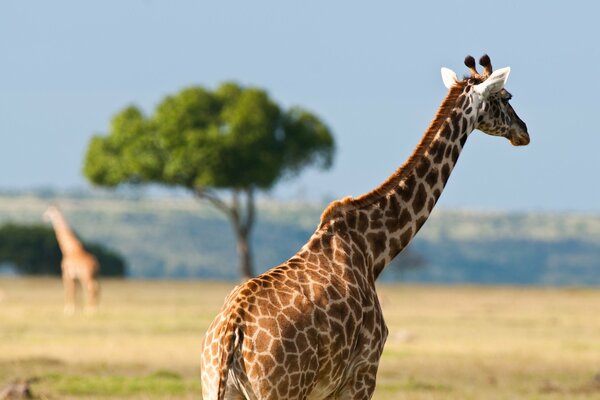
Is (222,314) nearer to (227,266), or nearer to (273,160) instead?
(273,160)

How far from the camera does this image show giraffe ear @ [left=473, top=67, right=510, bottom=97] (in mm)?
10836

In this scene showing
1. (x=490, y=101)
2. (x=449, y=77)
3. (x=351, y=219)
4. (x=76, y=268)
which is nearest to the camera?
(x=351, y=219)

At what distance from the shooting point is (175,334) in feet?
98.7

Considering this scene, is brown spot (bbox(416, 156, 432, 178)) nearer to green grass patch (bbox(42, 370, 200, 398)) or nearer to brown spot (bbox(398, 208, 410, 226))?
brown spot (bbox(398, 208, 410, 226))

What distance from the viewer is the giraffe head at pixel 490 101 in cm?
1098

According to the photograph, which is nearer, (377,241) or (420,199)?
A: (377,241)

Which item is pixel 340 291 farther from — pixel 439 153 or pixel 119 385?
pixel 119 385

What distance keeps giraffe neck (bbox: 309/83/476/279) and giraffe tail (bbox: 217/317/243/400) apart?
4.41 ft

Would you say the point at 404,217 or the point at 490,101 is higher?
the point at 490,101

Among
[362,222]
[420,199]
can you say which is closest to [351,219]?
[362,222]

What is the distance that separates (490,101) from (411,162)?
820 mm

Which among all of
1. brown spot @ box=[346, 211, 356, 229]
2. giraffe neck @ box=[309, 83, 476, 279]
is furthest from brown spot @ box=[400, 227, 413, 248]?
brown spot @ box=[346, 211, 356, 229]

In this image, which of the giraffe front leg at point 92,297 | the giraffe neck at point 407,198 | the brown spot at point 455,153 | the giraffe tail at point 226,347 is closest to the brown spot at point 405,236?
the giraffe neck at point 407,198

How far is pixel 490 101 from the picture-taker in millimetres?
11188
